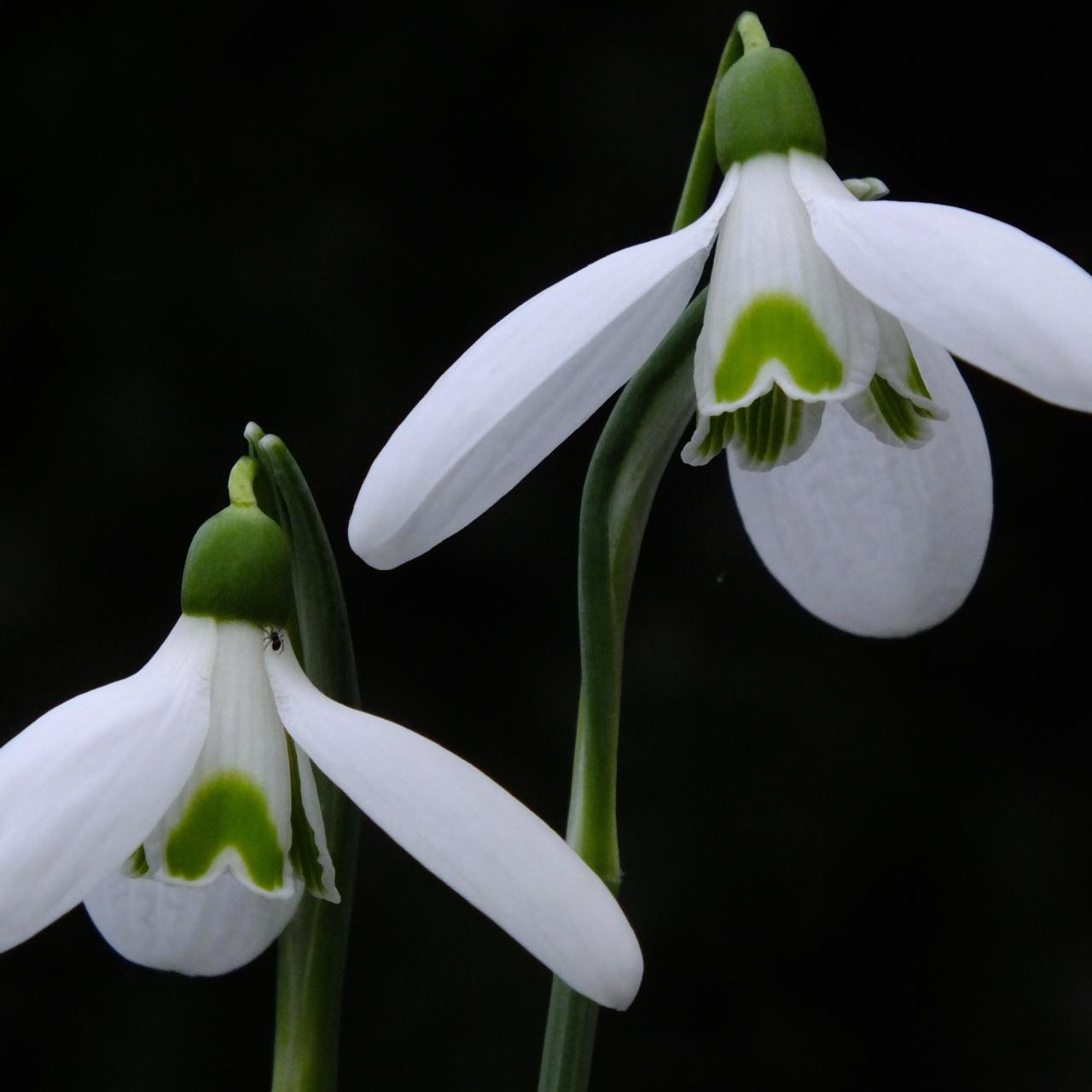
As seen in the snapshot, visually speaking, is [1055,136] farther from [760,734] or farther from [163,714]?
[163,714]

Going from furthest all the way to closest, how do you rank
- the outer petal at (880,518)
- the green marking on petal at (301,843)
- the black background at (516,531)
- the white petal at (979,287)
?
the black background at (516,531) → the outer petal at (880,518) → the green marking on petal at (301,843) → the white petal at (979,287)

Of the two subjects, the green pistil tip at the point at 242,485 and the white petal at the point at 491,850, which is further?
the green pistil tip at the point at 242,485

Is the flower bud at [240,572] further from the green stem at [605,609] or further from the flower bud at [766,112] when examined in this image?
the flower bud at [766,112]

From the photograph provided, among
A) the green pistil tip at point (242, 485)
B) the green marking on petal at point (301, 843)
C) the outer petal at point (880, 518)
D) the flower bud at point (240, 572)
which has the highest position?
the outer petal at point (880, 518)

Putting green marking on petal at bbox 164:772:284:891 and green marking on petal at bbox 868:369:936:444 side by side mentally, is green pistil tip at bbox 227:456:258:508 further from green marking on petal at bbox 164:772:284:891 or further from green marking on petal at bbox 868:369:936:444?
green marking on petal at bbox 868:369:936:444

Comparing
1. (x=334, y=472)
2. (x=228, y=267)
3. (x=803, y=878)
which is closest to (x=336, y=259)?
(x=228, y=267)

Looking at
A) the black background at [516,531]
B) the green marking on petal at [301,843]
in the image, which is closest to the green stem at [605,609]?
the green marking on petal at [301,843]

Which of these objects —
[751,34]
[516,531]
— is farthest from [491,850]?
[516,531]

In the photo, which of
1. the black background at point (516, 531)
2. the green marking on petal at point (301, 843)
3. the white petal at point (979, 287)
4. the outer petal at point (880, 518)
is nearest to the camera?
the white petal at point (979, 287)
